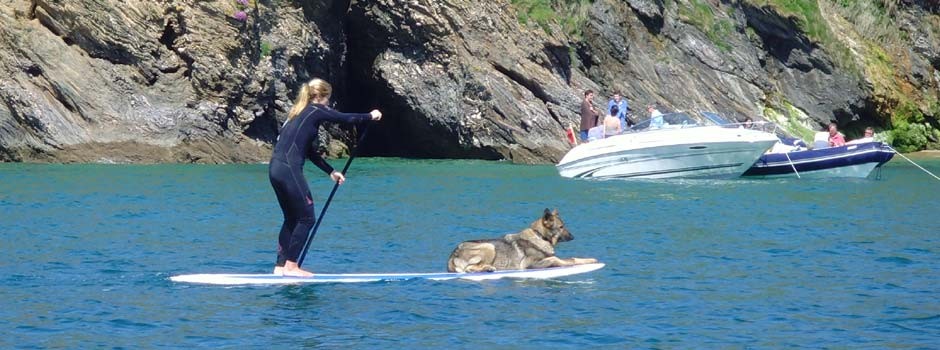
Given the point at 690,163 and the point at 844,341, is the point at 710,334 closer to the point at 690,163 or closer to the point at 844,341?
the point at 844,341

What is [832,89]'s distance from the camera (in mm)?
46375

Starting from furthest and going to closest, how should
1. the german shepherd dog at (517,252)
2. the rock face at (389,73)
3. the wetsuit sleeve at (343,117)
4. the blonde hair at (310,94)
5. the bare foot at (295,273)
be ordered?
the rock face at (389,73)
the german shepherd dog at (517,252)
the bare foot at (295,273)
the blonde hair at (310,94)
the wetsuit sleeve at (343,117)

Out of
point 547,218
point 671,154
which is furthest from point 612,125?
point 547,218

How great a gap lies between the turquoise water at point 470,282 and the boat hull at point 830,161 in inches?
170

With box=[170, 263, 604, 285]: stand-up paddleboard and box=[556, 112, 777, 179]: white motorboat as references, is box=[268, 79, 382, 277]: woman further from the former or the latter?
box=[556, 112, 777, 179]: white motorboat

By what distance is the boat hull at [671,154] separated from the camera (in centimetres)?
3178

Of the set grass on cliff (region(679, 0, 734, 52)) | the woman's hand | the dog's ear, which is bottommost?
the dog's ear

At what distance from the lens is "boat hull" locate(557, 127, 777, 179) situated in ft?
104

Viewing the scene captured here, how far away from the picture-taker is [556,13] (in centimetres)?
4294

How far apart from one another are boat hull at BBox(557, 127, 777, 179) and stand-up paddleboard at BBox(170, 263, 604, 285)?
1790 centimetres

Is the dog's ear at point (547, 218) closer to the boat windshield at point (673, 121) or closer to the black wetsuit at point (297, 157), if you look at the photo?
the black wetsuit at point (297, 157)

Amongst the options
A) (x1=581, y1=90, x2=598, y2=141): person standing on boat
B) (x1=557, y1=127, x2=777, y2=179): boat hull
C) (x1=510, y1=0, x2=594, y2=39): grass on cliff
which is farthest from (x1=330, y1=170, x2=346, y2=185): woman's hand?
(x1=510, y1=0, x2=594, y2=39): grass on cliff

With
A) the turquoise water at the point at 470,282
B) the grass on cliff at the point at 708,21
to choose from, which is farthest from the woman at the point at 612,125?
the grass on cliff at the point at 708,21

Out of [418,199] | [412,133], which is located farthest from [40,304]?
[412,133]
